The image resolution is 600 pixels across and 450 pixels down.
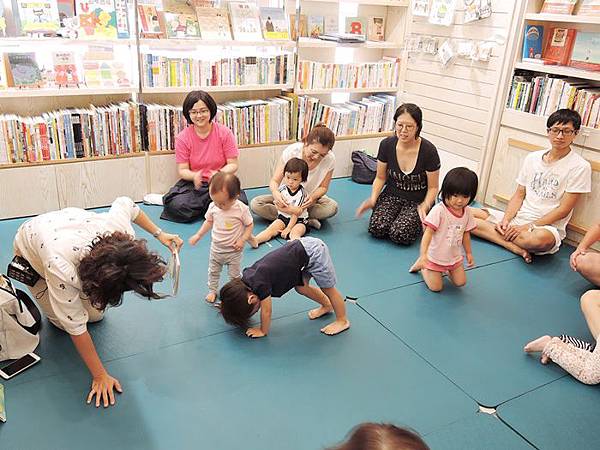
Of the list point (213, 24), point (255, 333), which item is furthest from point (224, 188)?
point (213, 24)

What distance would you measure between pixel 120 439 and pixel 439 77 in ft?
13.4

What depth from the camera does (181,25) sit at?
397 centimetres

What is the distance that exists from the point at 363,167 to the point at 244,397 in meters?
3.05

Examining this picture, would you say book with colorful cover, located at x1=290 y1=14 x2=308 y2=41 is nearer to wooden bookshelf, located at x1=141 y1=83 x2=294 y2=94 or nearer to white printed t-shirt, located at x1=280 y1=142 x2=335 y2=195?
wooden bookshelf, located at x1=141 y1=83 x2=294 y2=94

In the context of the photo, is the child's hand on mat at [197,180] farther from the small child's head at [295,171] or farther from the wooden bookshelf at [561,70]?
the wooden bookshelf at [561,70]

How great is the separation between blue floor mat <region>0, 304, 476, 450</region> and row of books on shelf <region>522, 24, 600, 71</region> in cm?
261

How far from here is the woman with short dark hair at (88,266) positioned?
185 cm

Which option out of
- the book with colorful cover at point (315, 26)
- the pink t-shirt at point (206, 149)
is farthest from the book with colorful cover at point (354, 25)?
the pink t-shirt at point (206, 149)

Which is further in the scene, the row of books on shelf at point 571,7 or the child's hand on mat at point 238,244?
the row of books on shelf at point 571,7

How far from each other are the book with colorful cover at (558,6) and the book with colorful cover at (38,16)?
353 cm

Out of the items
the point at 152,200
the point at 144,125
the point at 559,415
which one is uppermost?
the point at 144,125

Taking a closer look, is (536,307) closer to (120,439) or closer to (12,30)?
(120,439)

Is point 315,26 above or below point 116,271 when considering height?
above

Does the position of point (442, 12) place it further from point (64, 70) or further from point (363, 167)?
point (64, 70)
